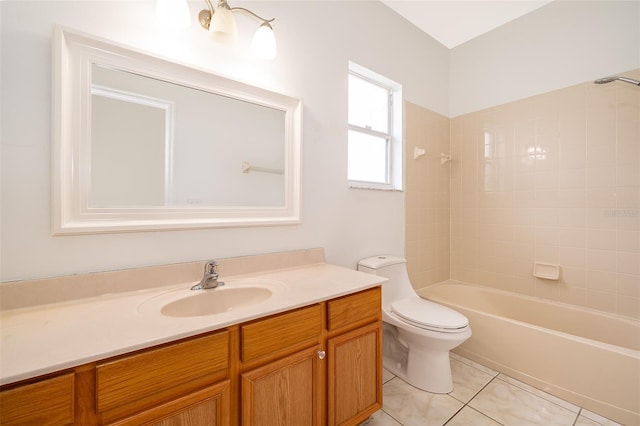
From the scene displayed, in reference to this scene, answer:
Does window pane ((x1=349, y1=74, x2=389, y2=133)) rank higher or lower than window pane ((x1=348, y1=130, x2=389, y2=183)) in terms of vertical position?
higher

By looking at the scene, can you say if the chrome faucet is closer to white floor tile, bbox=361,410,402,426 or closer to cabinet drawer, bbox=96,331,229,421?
cabinet drawer, bbox=96,331,229,421

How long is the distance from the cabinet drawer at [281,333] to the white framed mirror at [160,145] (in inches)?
22.4

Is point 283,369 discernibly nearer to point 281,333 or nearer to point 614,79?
point 281,333

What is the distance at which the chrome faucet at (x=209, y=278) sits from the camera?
3.56ft

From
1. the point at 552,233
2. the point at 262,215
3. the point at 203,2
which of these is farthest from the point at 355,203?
the point at 552,233

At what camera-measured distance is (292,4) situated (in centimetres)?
147

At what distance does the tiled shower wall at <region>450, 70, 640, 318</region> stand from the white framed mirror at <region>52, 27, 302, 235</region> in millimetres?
1349

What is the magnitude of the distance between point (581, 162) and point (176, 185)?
8.92ft

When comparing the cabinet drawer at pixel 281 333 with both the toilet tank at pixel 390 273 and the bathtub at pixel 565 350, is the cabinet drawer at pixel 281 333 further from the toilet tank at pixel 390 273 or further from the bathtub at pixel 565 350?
the bathtub at pixel 565 350

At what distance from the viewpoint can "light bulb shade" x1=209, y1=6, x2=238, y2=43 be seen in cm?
111

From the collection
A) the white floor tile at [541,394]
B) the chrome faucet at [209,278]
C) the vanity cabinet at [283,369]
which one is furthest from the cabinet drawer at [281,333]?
the white floor tile at [541,394]

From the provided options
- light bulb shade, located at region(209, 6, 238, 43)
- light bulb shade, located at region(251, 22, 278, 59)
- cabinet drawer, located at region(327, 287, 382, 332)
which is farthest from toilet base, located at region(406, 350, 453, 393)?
light bulb shade, located at region(209, 6, 238, 43)

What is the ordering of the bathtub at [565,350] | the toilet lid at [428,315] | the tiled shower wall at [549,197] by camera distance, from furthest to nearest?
the tiled shower wall at [549,197] < the toilet lid at [428,315] < the bathtub at [565,350]

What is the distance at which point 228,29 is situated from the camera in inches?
44.4
